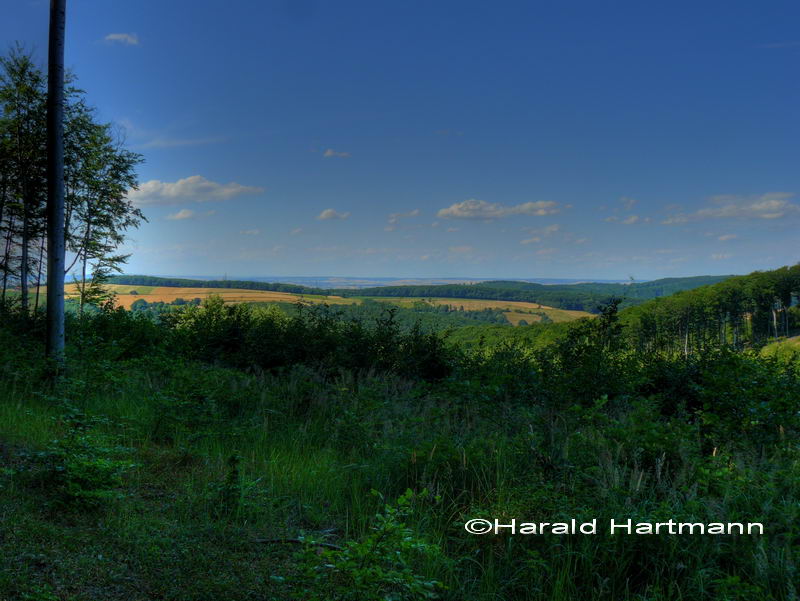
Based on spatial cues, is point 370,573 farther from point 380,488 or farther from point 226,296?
point 226,296

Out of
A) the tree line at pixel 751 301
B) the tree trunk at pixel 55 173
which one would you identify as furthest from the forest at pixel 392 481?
the tree line at pixel 751 301

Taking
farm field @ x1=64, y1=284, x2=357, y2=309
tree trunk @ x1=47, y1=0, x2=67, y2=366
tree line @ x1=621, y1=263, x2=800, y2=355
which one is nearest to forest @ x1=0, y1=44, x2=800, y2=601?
tree trunk @ x1=47, y1=0, x2=67, y2=366

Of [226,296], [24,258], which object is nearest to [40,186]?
[24,258]

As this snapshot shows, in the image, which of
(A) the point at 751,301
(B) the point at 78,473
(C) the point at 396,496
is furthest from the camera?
(A) the point at 751,301

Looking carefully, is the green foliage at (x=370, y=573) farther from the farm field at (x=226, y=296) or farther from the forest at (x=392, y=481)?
the farm field at (x=226, y=296)

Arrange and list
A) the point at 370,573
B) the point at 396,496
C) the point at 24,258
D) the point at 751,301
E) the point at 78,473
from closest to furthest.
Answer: the point at 370,573, the point at 78,473, the point at 396,496, the point at 24,258, the point at 751,301

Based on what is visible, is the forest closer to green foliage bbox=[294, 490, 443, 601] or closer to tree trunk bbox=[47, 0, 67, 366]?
green foliage bbox=[294, 490, 443, 601]

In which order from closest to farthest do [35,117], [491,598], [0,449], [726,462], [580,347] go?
[491,598] → [726,462] → [0,449] → [580,347] → [35,117]

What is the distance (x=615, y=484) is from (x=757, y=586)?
1.14m

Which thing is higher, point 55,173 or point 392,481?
point 55,173

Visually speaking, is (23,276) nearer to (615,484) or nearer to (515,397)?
(515,397)

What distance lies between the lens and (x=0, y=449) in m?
5.21

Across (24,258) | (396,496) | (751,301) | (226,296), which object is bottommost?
(396,496)

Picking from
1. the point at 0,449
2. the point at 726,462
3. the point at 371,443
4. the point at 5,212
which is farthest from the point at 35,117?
the point at 726,462
